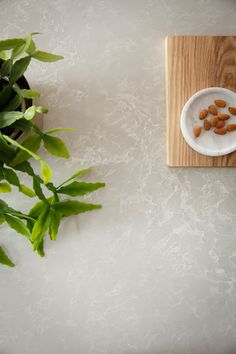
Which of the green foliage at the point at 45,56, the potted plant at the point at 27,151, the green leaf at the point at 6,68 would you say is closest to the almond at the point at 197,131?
the potted plant at the point at 27,151

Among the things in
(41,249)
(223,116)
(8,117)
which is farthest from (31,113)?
(223,116)

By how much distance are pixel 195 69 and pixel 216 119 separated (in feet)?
0.55

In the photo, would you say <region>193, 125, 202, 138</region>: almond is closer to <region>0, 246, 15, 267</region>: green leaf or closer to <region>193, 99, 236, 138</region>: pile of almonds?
<region>193, 99, 236, 138</region>: pile of almonds

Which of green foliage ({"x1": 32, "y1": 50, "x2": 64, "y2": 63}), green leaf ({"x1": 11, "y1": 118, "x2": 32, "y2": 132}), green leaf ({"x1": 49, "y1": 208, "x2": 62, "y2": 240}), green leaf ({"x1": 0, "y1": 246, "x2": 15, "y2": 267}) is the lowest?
green leaf ({"x1": 0, "y1": 246, "x2": 15, "y2": 267})

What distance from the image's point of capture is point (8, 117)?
858 millimetres

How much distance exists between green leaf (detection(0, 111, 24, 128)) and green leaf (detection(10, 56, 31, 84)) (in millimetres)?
81

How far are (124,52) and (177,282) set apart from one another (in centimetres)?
74

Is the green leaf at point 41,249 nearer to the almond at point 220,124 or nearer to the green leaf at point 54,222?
the green leaf at point 54,222

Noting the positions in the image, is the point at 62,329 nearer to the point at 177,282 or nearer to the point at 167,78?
the point at 177,282

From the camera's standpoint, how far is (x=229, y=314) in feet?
3.80

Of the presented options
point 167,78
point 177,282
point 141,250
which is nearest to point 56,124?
point 167,78

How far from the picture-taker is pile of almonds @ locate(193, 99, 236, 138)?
1.11 metres

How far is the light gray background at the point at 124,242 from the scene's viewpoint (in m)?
1.16

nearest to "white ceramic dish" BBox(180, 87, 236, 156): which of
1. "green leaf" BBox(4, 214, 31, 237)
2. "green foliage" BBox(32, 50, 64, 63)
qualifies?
"green foliage" BBox(32, 50, 64, 63)
